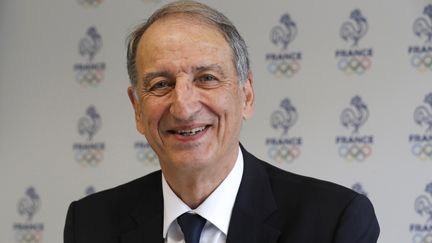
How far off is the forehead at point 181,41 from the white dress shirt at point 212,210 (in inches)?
10.6

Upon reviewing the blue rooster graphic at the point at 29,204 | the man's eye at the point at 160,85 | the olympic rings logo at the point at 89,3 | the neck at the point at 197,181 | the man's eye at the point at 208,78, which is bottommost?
the blue rooster graphic at the point at 29,204

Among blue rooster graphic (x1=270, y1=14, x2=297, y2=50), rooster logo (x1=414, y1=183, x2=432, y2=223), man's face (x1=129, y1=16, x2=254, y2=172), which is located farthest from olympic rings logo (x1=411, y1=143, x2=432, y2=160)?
man's face (x1=129, y1=16, x2=254, y2=172)

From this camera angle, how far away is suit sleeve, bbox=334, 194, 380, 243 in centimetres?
132

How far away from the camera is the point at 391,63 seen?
2.97 meters

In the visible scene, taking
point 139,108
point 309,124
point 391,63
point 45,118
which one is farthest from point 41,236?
point 139,108

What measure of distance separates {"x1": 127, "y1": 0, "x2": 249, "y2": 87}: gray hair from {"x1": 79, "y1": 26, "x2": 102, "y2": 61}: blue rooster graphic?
202cm

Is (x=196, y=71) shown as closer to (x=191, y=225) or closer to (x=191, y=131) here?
(x=191, y=131)

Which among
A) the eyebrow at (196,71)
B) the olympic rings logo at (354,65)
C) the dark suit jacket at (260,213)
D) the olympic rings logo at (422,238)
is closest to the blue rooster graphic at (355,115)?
the olympic rings logo at (354,65)

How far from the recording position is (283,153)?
3.10 m

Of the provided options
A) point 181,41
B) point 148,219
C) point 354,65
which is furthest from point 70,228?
point 354,65

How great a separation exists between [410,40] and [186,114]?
76.1 inches

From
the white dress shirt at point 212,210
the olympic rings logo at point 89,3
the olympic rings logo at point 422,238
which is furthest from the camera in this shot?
the olympic rings logo at point 89,3

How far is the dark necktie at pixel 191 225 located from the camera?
1.37 meters

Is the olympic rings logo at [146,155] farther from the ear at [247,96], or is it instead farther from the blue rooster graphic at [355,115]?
the ear at [247,96]
